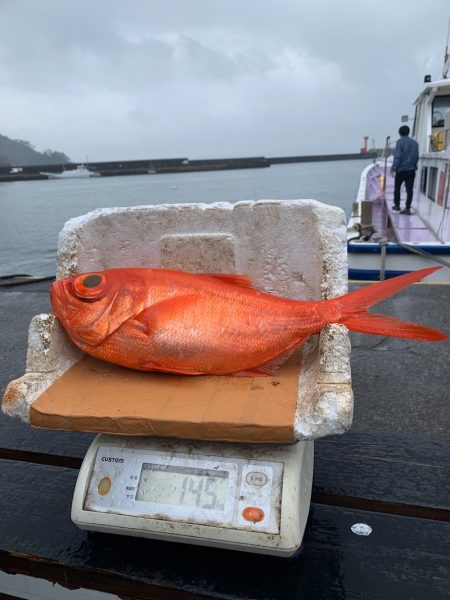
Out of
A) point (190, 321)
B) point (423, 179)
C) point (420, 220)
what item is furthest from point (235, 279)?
point (423, 179)

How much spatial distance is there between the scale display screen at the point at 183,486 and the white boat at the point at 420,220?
4417mm

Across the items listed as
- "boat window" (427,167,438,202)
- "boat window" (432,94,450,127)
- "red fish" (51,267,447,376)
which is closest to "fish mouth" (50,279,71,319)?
"red fish" (51,267,447,376)

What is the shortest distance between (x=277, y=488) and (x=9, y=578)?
0.92m

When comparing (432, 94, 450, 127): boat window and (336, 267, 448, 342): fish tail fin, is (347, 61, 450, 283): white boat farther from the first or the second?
(336, 267, 448, 342): fish tail fin

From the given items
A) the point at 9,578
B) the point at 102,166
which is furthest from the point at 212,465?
the point at 102,166

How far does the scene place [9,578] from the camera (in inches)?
57.9

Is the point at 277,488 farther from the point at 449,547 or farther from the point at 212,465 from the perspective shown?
the point at 449,547

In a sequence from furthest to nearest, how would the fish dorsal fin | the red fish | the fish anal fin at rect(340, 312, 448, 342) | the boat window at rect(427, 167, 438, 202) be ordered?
the boat window at rect(427, 167, 438, 202) → the fish dorsal fin → the red fish → the fish anal fin at rect(340, 312, 448, 342)

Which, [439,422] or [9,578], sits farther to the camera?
[439,422]

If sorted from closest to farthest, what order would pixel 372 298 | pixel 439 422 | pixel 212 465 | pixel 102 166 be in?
pixel 212 465
pixel 372 298
pixel 439 422
pixel 102 166

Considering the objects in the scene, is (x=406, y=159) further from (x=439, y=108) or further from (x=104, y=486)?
(x=104, y=486)

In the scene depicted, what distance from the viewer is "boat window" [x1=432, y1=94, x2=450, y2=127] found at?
37.8 feet

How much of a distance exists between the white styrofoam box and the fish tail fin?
115mm

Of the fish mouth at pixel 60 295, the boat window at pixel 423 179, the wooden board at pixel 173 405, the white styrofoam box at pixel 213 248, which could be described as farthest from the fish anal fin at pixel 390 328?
the boat window at pixel 423 179
